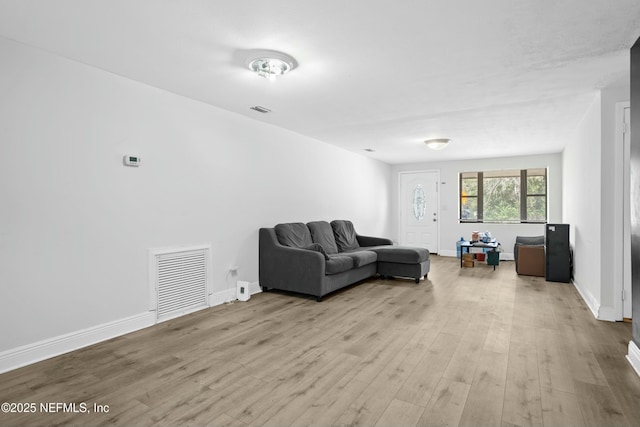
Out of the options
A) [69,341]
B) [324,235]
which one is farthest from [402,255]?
[69,341]

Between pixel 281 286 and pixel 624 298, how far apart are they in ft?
12.2

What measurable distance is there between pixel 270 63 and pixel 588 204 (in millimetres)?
4081

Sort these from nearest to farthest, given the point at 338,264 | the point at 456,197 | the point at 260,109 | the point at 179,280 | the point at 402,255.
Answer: the point at 179,280 → the point at 260,109 → the point at 338,264 → the point at 402,255 → the point at 456,197

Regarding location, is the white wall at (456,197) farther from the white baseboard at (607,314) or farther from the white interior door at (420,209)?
the white baseboard at (607,314)

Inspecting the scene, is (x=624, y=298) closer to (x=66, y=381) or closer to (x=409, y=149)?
(x=409, y=149)

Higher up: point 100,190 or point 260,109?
point 260,109

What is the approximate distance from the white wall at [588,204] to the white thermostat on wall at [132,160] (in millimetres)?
4663

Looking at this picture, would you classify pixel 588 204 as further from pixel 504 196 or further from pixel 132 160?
pixel 132 160

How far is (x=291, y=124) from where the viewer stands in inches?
199

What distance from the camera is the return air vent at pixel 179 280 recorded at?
11.5ft

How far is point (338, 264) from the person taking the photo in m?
4.49

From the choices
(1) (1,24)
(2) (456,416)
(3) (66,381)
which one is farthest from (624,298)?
(1) (1,24)

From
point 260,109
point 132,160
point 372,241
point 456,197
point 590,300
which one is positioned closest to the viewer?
point 132,160

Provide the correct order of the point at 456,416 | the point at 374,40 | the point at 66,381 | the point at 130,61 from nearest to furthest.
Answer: the point at 456,416 → the point at 66,381 → the point at 374,40 → the point at 130,61
